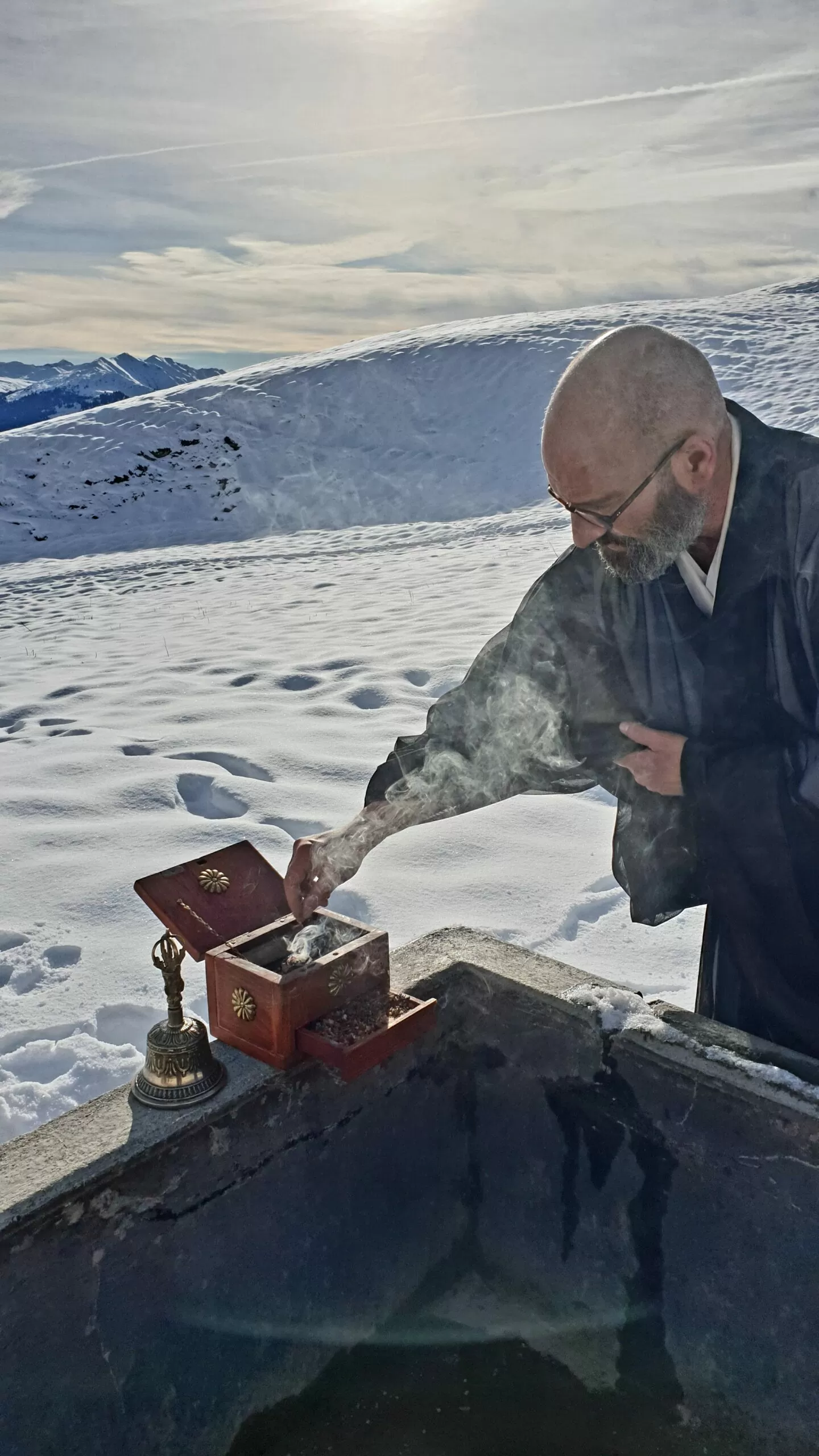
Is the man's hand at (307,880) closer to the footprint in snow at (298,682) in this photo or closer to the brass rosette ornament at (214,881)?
the brass rosette ornament at (214,881)

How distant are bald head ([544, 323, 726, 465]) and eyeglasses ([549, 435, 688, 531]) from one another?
2 cm

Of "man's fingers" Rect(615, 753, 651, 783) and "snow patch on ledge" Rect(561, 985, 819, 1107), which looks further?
"man's fingers" Rect(615, 753, 651, 783)

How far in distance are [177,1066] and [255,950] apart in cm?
32

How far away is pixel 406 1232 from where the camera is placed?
2.18 meters

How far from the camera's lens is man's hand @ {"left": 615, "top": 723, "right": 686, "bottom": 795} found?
2.09m

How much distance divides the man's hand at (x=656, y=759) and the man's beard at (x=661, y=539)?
32cm

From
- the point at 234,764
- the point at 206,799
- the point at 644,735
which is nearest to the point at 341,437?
the point at 234,764

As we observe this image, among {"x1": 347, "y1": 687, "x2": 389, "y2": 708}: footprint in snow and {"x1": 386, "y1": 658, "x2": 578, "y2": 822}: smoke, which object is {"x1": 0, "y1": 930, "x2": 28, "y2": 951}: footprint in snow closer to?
{"x1": 386, "y1": 658, "x2": 578, "y2": 822}: smoke

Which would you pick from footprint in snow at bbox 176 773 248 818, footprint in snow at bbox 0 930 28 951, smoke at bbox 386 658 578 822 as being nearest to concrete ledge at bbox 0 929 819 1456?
smoke at bbox 386 658 578 822

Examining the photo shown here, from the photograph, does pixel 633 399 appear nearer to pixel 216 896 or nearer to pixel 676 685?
pixel 676 685

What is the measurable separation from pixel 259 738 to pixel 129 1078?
2774 millimetres

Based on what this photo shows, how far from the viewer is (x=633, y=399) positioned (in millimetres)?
1999

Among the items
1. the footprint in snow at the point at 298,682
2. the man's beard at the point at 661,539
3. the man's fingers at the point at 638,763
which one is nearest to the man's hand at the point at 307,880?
the man's fingers at the point at 638,763

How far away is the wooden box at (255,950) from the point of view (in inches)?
76.4
